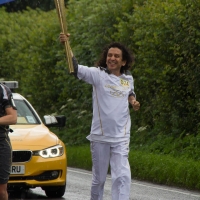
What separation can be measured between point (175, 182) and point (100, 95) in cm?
658

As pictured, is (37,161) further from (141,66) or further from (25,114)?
(141,66)

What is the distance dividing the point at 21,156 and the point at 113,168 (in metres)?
2.93

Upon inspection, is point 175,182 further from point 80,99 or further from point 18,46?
point 18,46

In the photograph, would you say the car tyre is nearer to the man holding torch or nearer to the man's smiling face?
the man holding torch

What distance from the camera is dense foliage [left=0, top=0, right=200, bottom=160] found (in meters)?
19.3

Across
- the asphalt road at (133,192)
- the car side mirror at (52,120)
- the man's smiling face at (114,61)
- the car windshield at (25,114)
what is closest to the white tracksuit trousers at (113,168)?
the man's smiling face at (114,61)

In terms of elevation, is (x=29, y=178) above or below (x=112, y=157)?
below

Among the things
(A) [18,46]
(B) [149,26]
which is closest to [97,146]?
(B) [149,26]

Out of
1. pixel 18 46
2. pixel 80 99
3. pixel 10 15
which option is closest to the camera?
pixel 80 99

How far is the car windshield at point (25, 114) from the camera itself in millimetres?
13703

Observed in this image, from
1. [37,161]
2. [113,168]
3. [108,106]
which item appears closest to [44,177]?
[37,161]

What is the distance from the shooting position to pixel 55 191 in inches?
512

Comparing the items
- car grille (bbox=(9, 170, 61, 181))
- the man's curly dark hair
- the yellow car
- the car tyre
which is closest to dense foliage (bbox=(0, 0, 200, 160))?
the car tyre

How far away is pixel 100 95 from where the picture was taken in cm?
961
